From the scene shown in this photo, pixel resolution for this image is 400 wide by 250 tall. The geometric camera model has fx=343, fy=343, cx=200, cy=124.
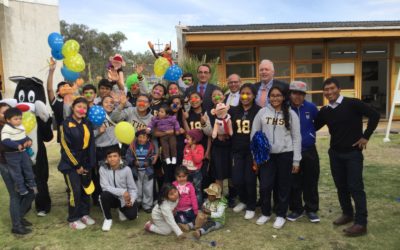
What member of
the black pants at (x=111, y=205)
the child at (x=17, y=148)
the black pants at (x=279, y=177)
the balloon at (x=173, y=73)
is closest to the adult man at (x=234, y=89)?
the black pants at (x=279, y=177)

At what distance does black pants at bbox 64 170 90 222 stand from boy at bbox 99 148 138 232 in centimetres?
30

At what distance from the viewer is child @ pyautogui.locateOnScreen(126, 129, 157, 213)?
4.79 meters

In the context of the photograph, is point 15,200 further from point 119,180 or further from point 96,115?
point 96,115

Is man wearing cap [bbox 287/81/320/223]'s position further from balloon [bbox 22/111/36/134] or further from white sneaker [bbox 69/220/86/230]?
balloon [bbox 22/111/36/134]

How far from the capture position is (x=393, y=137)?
10031 mm

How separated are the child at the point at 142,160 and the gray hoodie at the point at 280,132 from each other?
5.32 ft

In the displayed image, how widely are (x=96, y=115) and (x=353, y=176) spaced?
10.5 ft

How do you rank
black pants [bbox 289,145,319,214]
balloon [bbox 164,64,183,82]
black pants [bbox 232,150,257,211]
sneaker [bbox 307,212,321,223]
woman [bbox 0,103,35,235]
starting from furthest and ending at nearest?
balloon [bbox 164,64,183,82] < black pants [bbox 232,150,257,211] < sneaker [bbox 307,212,321,223] < black pants [bbox 289,145,319,214] < woman [bbox 0,103,35,235]

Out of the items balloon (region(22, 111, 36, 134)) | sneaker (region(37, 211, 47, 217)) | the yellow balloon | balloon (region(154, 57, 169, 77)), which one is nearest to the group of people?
balloon (region(22, 111, 36, 134))

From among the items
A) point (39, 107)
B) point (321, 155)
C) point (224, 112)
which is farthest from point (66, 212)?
point (321, 155)

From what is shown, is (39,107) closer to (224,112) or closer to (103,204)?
(103,204)

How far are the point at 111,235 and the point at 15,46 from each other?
1298 cm

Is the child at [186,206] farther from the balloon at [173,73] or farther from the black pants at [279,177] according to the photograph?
the balloon at [173,73]

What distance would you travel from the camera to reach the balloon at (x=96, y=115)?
4.45 meters
